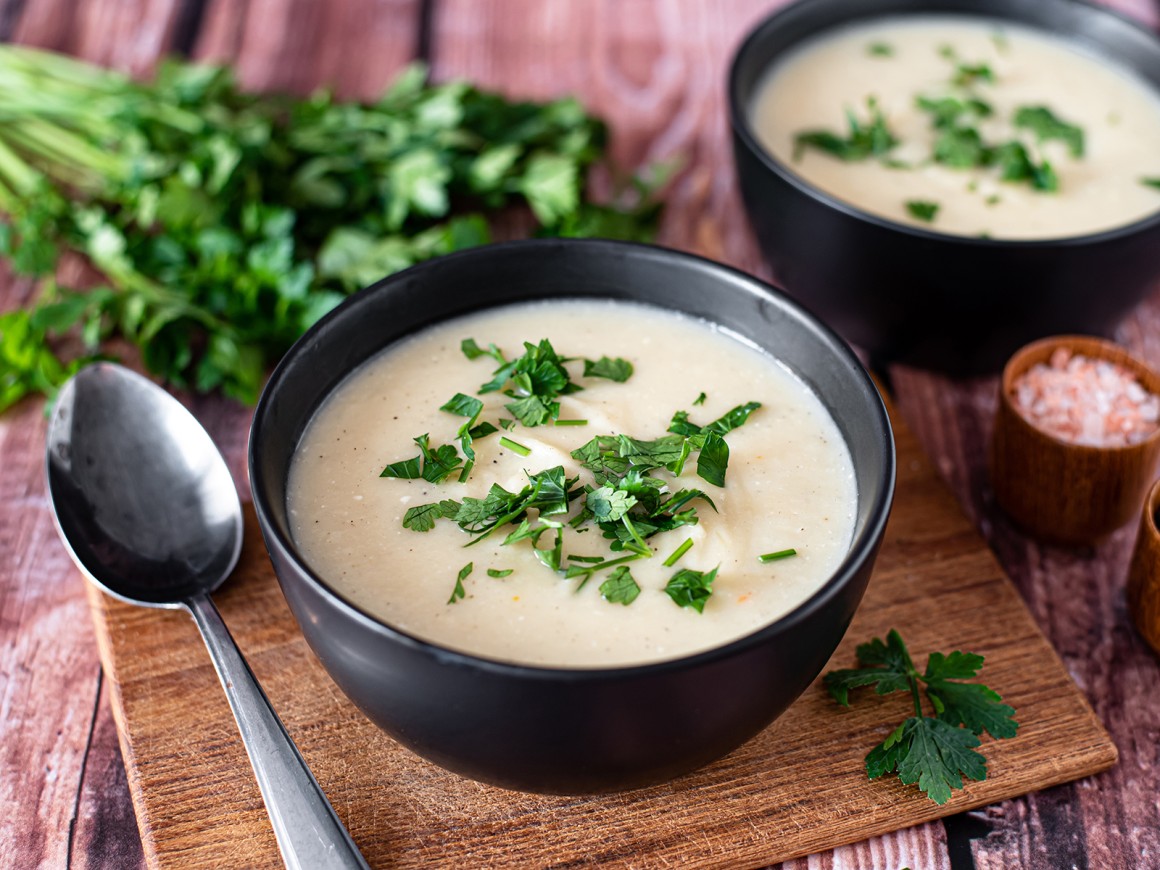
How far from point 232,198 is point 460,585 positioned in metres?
1.45

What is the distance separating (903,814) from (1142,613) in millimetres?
A: 642

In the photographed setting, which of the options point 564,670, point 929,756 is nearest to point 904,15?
point 929,756

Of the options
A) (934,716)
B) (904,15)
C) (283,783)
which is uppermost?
(904,15)

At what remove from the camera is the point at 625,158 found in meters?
3.26

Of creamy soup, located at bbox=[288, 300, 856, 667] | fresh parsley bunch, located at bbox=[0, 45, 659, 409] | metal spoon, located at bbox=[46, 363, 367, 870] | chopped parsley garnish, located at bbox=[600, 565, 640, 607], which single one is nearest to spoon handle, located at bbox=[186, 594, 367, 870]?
metal spoon, located at bbox=[46, 363, 367, 870]

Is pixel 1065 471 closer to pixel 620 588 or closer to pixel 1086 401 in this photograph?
pixel 1086 401

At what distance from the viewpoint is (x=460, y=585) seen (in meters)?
1.67

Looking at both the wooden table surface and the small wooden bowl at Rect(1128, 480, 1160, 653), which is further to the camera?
the small wooden bowl at Rect(1128, 480, 1160, 653)

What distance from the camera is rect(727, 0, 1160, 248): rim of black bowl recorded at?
2.36m

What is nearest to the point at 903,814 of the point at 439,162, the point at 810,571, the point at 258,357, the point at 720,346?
the point at 810,571

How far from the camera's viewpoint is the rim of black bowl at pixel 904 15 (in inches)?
92.8

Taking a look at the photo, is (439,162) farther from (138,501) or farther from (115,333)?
(138,501)

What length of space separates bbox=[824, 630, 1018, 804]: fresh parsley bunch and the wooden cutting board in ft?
0.10

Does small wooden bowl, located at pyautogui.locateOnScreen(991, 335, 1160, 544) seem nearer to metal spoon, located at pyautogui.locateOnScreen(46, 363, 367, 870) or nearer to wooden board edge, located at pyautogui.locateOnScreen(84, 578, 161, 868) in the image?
metal spoon, located at pyautogui.locateOnScreen(46, 363, 367, 870)
